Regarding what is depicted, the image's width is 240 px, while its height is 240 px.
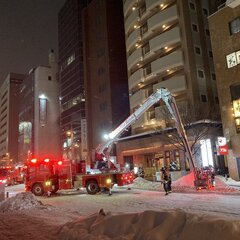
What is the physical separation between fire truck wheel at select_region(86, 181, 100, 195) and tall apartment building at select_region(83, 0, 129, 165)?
29.5 meters

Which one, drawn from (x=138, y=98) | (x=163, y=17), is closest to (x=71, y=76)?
(x=138, y=98)

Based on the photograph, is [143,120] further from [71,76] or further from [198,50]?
[71,76]

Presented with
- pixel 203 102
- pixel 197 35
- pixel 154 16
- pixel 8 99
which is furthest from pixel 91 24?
pixel 8 99

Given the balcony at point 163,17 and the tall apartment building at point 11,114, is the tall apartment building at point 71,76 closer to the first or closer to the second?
the balcony at point 163,17

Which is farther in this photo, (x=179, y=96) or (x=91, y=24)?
(x=91, y=24)

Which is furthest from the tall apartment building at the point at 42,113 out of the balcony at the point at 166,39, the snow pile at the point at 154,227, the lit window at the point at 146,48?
the snow pile at the point at 154,227

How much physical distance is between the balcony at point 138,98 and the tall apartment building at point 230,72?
14.0m

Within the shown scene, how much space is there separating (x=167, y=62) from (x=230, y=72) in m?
11.7

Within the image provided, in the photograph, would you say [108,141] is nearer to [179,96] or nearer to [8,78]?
[179,96]

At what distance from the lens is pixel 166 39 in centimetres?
4069

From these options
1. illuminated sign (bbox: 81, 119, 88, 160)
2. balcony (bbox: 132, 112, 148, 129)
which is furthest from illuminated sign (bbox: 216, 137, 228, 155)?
illuminated sign (bbox: 81, 119, 88, 160)

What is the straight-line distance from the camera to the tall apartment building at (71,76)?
6244 cm

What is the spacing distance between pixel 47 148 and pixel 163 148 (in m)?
50.5

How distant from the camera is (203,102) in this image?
38219 mm
